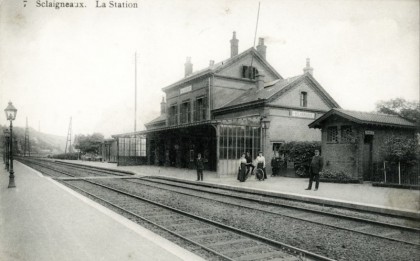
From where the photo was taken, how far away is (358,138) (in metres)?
15.9

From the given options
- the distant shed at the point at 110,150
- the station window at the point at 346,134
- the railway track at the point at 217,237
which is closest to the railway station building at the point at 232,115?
the station window at the point at 346,134

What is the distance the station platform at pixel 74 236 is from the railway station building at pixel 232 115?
12.3 metres

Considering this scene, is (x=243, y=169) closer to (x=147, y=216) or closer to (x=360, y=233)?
(x=147, y=216)

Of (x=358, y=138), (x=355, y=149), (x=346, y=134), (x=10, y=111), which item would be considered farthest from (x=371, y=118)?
(x=10, y=111)

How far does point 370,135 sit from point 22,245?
1567cm

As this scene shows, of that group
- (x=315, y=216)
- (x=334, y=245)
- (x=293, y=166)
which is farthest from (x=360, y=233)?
Answer: (x=293, y=166)

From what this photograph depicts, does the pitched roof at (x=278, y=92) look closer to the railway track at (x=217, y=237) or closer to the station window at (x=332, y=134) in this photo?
the station window at (x=332, y=134)

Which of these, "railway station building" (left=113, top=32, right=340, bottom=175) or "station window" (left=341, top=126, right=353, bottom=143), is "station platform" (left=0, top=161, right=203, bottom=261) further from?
"station window" (left=341, top=126, right=353, bottom=143)

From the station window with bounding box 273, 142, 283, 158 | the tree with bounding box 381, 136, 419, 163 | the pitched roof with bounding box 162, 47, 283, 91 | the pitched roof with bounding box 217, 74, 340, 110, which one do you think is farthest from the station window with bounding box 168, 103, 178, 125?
the tree with bounding box 381, 136, 419, 163

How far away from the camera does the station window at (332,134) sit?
17.3m

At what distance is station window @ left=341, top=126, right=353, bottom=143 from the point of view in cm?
1638

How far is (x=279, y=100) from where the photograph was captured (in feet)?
72.5

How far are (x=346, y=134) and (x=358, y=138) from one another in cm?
78

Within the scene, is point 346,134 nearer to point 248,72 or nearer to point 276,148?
point 276,148
